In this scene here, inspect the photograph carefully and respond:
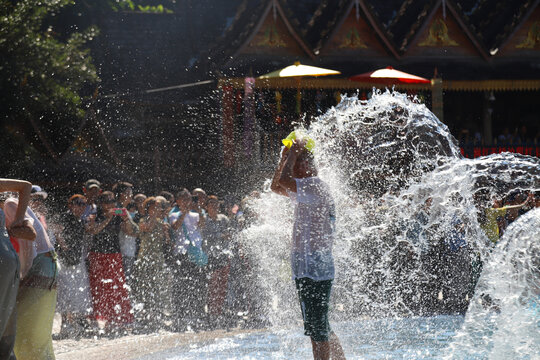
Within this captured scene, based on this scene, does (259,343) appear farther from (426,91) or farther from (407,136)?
(426,91)

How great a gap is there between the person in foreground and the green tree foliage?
37.1 ft

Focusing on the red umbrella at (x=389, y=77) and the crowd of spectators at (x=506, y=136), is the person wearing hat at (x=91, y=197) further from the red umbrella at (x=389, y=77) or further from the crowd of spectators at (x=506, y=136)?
the crowd of spectators at (x=506, y=136)

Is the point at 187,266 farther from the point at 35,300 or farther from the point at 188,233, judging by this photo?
the point at 35,300

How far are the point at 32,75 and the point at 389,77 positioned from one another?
7.53m

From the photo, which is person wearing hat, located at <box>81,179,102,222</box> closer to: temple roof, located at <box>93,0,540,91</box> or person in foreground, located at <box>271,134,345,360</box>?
person in foreground, located at <box>271,134,345,360</box>

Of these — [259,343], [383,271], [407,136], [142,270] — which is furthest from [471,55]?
[259,343]

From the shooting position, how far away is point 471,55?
17.7 metres

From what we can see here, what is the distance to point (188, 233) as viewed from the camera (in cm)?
988

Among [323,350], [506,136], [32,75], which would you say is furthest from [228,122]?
[323,350]

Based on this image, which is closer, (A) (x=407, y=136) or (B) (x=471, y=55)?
(A) (x=407, y=136)

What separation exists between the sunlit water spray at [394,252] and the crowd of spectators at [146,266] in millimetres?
340

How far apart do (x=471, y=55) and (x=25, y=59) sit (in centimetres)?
989

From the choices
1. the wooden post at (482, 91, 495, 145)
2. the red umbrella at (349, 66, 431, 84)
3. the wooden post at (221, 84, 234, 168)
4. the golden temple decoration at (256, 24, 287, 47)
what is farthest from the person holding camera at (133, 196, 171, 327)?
the wooden post at (482, 91, 495, 145)

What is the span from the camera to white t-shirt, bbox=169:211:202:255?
9805 mm
